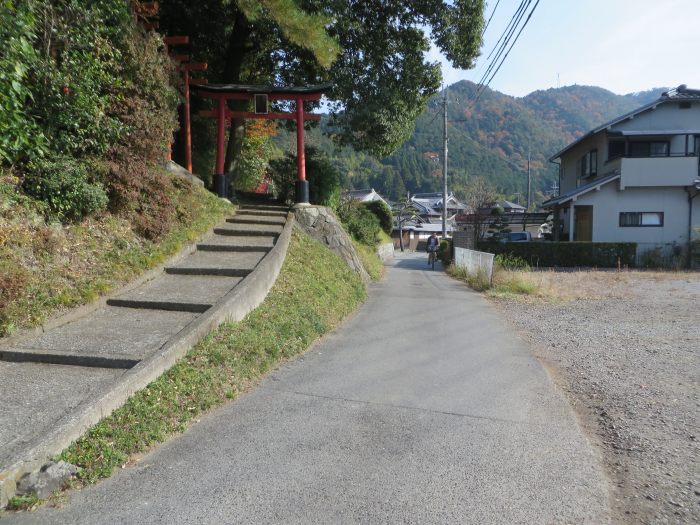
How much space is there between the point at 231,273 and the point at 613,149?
2286 centimetres

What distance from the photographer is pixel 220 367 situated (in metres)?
4.81

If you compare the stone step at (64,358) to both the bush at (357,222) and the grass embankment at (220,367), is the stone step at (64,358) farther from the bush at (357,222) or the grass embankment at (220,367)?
the bush at (357,222)

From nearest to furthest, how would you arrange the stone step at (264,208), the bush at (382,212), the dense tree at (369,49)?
1. the stone step at (264,208)
2. the dense tree at (369,49)
3. the bush at (382,212)

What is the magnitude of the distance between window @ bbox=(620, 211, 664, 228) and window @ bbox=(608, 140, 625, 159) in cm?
297

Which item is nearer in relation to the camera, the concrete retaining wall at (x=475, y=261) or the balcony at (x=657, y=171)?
the concrete retaining wall at (x=475, y=261)

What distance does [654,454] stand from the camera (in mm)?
3639

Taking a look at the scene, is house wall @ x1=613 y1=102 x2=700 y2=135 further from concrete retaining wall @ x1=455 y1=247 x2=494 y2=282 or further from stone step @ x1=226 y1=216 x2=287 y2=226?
stone step @ x1=226 y1=216 x2=287 y2=226

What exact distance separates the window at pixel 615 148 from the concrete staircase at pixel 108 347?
21.9 m

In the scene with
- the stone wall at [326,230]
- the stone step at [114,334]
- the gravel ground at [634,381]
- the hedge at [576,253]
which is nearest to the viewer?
the gravel ground at [634,381]

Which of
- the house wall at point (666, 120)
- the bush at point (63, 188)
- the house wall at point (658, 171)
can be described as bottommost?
the bush at point (63, 188)

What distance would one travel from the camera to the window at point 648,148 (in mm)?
23234

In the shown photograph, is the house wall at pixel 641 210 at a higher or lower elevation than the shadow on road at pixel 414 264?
higher

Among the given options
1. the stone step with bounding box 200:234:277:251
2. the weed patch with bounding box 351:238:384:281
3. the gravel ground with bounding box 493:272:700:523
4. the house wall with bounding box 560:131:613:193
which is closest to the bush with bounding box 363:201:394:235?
the weed patch with bounding box 351:238:384:281

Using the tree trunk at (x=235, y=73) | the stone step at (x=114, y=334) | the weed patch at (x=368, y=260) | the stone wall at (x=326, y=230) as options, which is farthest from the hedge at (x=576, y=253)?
the stone step at (x=114, y=334)
